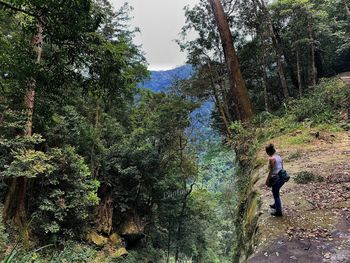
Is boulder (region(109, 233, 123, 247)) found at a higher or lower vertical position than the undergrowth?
lower

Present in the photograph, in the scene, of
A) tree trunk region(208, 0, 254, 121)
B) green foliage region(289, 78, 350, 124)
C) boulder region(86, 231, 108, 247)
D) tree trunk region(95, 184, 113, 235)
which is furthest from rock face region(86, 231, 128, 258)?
green foliage region(289, 78, 350, 124)

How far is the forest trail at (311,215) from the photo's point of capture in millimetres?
3523

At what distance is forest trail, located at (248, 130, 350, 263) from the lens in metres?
3.52

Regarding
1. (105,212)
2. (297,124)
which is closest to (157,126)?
(105,212)

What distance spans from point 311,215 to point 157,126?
14027 millimetres

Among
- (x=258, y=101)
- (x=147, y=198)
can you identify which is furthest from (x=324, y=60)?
(x=147, y=198)

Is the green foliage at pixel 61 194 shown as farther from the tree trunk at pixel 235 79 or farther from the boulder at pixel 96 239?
the tree trunk at pixel 235 79

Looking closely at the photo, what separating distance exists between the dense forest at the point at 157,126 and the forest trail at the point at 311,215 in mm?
1783

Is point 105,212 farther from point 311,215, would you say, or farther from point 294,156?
point 311,215

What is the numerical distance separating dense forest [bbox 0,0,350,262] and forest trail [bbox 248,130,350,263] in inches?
70.2

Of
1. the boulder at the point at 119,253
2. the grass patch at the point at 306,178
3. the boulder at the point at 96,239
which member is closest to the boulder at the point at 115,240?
the boulder at the point at 119,253

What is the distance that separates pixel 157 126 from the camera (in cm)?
1808

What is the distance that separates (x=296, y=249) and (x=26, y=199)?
493 inches

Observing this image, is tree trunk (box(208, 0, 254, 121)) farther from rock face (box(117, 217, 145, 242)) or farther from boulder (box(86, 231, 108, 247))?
rock face (box(117, 217, 145, 242))
